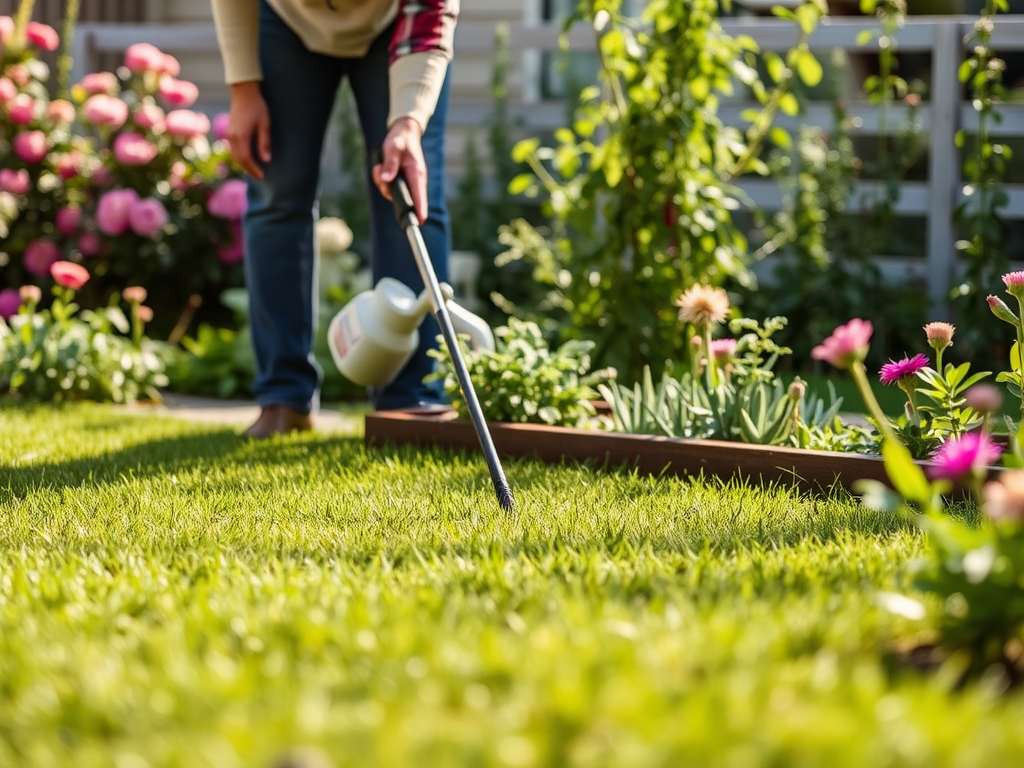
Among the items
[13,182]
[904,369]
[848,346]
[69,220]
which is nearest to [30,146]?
[13,182]

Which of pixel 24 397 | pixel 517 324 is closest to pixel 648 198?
pixel 517 324

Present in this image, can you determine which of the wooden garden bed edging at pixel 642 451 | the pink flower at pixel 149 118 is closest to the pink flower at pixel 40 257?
the pink flower at pixel 149 118

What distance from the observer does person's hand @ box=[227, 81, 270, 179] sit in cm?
338

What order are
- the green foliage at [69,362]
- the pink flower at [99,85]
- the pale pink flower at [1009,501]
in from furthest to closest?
the pink flower at [99,85] < the green foliage at [69,362] < the pale pink flower at [1009,501]

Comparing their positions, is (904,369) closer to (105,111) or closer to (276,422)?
(276,422)

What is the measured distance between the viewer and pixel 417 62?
3162 mm

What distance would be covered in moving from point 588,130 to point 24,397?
196cm

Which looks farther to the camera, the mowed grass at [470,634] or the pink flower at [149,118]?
the pink flower at [149,118]

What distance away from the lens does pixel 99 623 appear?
4.76ft

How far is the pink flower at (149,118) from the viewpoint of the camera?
18.7 ft

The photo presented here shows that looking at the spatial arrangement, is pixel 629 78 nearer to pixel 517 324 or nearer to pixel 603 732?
pixel 517 324

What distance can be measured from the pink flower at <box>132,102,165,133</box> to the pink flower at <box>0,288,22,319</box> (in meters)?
0.90

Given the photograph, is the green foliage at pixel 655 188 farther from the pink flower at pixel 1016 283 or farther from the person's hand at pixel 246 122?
the pink flower at pixel 1016 283

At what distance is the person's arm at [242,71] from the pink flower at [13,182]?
8.30 feet
